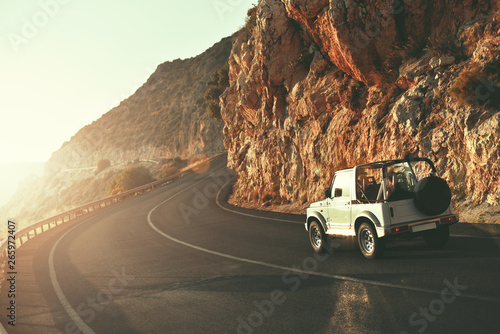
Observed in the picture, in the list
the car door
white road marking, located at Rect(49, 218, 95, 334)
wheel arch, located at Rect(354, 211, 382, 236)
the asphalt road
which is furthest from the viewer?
the car door

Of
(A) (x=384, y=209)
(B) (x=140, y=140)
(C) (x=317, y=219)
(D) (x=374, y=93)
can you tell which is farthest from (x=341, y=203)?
(B) (x=140, y=140)

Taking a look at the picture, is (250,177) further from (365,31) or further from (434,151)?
(434,151)

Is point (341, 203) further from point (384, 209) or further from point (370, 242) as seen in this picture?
point (384, 209)

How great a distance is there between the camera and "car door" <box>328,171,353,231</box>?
8977 millimetres

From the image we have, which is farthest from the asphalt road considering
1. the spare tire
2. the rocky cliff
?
the rocky cliff

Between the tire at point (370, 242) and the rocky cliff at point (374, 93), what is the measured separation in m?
5.05

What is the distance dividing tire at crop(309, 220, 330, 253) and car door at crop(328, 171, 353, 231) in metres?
0.37

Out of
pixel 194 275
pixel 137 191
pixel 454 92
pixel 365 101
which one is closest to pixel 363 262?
pixel 194 275

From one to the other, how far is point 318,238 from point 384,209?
2.76 metres

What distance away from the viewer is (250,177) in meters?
28.3

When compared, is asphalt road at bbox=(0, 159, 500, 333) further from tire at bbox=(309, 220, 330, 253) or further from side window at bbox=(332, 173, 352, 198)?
side window at bbox=(332, 173, 352, 198)

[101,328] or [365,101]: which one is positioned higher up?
[365,101]

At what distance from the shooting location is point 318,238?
1006 centimetres

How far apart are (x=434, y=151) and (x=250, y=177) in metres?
16.5
